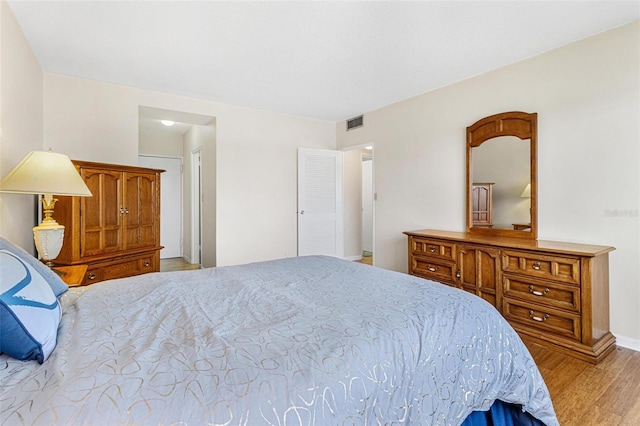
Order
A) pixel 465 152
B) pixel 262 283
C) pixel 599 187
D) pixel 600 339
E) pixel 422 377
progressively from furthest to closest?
pixel 465 152, pixel 599 187, pixel 600 339, pixel 262 283, pixel 422 377

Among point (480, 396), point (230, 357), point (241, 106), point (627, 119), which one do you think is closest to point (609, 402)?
point (480, 396)

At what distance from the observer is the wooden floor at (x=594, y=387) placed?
164 cm

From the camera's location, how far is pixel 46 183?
184 cm

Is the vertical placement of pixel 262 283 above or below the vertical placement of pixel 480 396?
above

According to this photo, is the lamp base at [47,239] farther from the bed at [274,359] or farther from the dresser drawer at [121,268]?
the bed at [274,359]

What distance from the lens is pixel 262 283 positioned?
1675 millimetres

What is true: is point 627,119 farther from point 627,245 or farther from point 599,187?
point 627,245

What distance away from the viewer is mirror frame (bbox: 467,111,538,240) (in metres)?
2.89

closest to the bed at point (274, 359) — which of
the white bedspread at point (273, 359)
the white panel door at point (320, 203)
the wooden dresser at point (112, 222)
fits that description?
the white bedspread at point (273, 359)

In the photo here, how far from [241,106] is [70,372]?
13.9ft

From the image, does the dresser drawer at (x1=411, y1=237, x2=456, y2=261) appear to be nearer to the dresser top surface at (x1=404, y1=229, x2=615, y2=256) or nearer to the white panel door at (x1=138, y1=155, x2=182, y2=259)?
the dresser top surface at (x1=404, y1=229, x2=615, y2=256)

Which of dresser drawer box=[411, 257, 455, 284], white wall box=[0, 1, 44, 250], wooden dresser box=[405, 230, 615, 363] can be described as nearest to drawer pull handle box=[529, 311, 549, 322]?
wooden dresser box=[405, 230, 615, 363]

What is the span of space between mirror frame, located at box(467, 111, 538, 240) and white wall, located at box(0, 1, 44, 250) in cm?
402

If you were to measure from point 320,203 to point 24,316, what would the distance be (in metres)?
4.46
